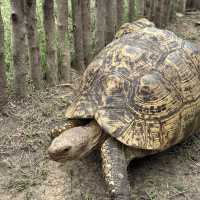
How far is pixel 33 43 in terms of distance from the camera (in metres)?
4.96

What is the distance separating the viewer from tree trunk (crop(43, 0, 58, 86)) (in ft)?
16.5

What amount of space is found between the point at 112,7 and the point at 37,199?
2845 millimetres

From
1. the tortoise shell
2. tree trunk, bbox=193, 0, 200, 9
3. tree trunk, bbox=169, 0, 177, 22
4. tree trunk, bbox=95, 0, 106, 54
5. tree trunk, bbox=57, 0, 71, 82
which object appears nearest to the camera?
the tortoise shell

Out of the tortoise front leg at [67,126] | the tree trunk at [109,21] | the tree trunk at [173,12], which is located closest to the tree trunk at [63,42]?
the tree trunk at [109,21]

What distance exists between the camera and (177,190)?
157 inches

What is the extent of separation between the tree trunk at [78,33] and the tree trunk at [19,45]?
0.80m

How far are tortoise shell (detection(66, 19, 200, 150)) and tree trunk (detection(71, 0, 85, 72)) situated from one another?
1.15 meters

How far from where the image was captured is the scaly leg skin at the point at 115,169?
12.2 ft

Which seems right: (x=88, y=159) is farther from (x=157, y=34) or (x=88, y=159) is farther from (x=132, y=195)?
(x=157, y=34)

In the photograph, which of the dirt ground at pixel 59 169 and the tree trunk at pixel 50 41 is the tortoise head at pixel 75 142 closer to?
the dirt ground at pixel 59 169

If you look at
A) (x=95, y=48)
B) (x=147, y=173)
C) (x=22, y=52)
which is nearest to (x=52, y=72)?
(x=22, y=52)

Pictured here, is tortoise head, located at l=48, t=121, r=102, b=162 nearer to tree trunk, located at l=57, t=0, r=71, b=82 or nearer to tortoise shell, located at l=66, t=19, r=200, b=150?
tortoise shell, located at l=66, t=19, r=200, b=150

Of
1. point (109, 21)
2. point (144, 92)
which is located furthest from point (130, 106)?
point (109, 21)

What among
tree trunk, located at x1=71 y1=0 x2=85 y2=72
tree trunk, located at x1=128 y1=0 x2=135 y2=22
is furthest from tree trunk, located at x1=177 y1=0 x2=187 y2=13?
tree trunk, located at x1=71 y1=0 x2=85 y2=72
